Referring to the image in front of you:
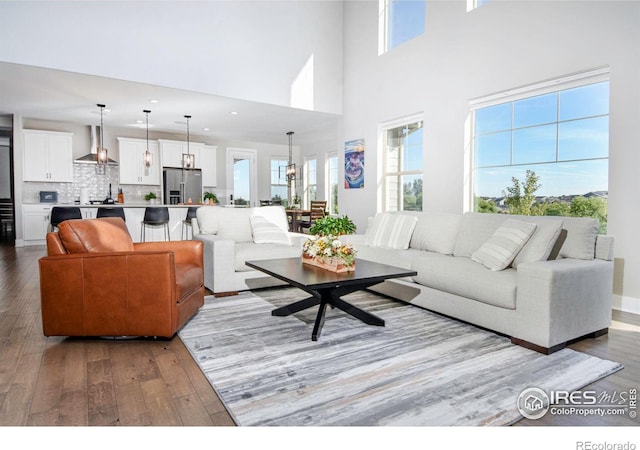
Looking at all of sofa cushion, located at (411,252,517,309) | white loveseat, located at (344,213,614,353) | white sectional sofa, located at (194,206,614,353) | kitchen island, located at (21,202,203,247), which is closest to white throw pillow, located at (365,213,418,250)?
white sectional sofa, located at (194,206,614,353)

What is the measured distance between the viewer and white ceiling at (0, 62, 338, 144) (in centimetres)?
565

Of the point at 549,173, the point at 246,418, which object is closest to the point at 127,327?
the point at 246,418

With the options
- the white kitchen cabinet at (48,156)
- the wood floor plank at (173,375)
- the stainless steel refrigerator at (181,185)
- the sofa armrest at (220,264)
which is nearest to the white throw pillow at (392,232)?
the sofa armrest at (220,264)

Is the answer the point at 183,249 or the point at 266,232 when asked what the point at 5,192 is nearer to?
the point at 266,232

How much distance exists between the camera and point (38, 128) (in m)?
8.36

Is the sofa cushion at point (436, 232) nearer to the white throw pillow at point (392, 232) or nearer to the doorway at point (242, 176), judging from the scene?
the white throw pillow at point (392, 232)

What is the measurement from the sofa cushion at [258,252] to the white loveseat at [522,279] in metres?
1.06

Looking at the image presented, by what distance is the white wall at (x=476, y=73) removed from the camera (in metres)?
3.55

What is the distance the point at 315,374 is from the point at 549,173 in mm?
3711

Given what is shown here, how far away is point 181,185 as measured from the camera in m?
9.63

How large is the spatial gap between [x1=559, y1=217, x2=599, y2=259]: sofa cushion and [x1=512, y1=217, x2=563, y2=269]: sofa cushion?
101 mm

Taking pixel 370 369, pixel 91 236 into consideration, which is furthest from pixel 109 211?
pixel 370 369

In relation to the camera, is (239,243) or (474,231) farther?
(239,243)

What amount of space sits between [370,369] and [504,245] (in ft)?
5.20
